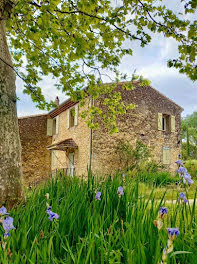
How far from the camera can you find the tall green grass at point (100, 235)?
1.37 meters

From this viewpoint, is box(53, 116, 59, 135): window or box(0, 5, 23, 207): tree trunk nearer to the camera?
box(0, 5, 23, 207): tree trunk

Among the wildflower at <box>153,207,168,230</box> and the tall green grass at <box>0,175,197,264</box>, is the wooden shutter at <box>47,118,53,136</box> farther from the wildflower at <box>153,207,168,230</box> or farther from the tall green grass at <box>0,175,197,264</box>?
the wildflower at <box>153,207,168,230</box>

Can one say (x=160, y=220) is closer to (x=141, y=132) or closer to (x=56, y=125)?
(x=141, y=132)

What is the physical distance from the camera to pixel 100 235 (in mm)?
1531

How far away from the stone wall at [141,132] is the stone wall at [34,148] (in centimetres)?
586

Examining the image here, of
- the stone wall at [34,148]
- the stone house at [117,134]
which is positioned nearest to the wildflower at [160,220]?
the stone house at [117,134]

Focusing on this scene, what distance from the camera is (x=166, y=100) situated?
17.7 metres

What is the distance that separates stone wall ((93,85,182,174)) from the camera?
1398 cm

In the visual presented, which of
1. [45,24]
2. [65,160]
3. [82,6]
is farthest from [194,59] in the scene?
[65,160]

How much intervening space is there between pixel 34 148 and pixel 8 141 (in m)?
15.5

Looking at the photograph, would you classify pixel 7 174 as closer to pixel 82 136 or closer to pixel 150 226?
pixel 150 226

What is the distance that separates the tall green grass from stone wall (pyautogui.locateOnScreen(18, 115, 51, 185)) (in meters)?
15.7

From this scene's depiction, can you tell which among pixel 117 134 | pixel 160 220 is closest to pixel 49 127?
pixel 117 134

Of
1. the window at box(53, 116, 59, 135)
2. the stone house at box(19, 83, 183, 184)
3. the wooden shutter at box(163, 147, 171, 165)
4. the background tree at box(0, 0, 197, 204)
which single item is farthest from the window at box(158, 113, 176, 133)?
the background tree at box(0, 0, 197, 204)
